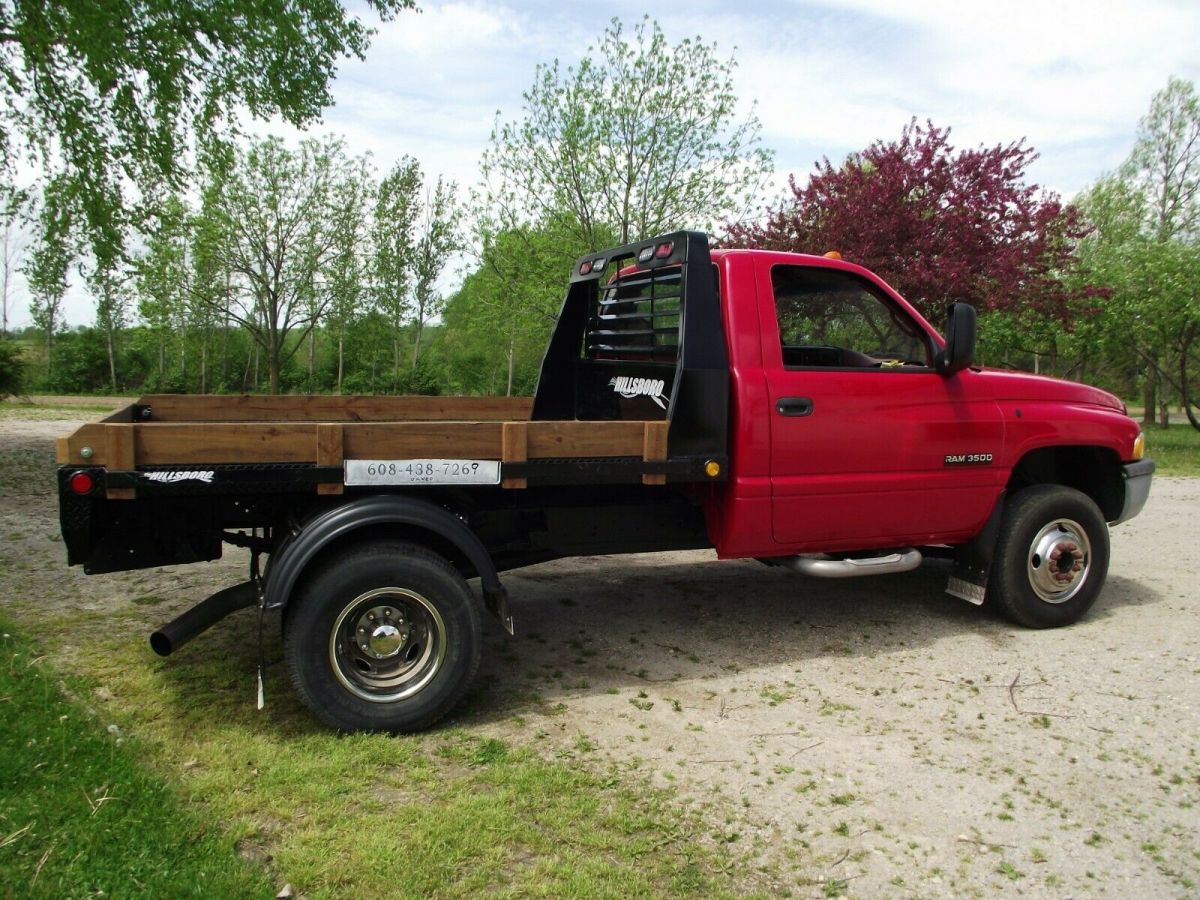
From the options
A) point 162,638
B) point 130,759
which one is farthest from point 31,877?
point 162,638

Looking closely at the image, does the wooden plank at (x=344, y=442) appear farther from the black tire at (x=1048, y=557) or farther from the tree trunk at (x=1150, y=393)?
the tree trunk at (x=1150, y=393)

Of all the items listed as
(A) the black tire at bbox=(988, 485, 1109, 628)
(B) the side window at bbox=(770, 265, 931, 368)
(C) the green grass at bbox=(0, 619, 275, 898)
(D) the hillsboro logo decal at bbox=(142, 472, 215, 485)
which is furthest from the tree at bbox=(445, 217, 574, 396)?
(C) the green grass at bbox=(0, 619, 275, 898)

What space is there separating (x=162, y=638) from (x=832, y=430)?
3.33 meters

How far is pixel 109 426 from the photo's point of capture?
11.6 feet

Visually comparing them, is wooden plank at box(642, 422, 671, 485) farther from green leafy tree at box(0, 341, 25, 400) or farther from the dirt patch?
green leafy tree at box(0, 341, 25, 400)

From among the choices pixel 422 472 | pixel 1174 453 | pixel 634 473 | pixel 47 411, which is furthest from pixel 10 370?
pixel 1174 453

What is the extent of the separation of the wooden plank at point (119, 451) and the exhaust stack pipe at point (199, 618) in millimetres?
607

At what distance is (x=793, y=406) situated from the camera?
4.66 m

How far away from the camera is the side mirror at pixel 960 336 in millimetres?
4801

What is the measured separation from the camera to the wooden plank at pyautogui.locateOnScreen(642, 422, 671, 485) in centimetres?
436

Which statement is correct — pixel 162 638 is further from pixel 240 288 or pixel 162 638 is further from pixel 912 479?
pixel 240 288

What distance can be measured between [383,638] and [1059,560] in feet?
13.3

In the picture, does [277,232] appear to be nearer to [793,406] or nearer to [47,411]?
[47,411]

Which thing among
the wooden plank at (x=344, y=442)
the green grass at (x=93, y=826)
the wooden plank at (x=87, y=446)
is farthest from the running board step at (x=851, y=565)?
the wooden plank at (x=87, y=446)
